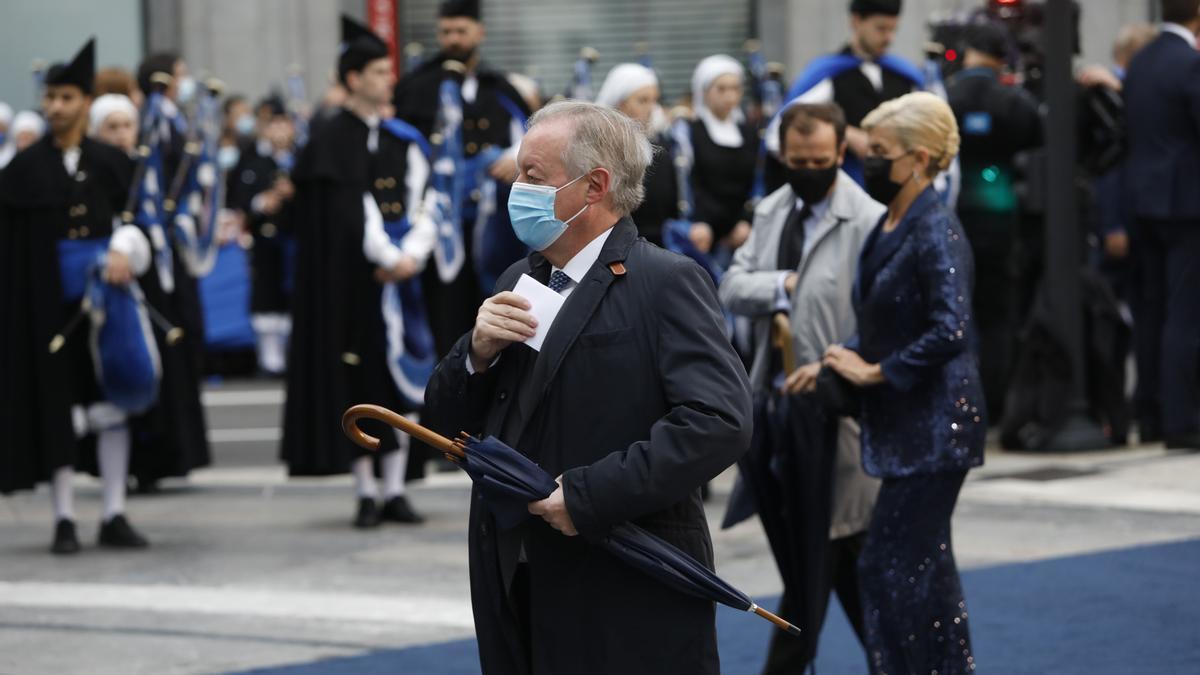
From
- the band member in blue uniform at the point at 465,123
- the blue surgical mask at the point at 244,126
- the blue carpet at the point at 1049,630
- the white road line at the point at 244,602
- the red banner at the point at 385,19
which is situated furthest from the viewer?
the red banner at the point at 385,19

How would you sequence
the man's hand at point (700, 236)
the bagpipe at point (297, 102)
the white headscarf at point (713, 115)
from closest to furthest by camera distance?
the man's hand at point (700, 236) → the white headscarf at point (713, 115) → the bagpipe at point (297, 102)

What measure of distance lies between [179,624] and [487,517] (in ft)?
12.5

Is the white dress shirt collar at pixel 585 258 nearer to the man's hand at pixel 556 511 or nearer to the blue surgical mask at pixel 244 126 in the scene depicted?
the man's hand at pixel 556 511

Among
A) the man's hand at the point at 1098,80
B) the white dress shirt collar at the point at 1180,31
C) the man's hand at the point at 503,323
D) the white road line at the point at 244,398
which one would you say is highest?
the white dress shirt collar at the point at 1180,31

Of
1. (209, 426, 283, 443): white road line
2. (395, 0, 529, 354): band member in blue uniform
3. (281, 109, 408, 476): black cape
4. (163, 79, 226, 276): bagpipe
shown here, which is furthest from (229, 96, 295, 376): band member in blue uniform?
(281, 109, 408, 476): black cape

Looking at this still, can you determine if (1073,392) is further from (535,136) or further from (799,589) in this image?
(535,136)

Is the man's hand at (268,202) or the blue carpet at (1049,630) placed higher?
the man's hand at (268,202)

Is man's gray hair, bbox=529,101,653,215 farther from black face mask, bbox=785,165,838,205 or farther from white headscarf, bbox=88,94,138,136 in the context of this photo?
white headscarf, bbox=88,94,138,136

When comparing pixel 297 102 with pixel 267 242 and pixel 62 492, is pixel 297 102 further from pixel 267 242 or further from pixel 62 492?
pixel 62 492

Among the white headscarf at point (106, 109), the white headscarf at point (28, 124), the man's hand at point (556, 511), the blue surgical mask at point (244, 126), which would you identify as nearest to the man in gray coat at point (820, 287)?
the man's hand at point (556, 511)

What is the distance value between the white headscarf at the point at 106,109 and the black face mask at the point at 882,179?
Answer: 518 cm

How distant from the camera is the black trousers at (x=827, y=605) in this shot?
629 centimetres

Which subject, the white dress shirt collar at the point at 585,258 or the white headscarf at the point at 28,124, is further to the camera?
the white headscarf at the point at 28,124

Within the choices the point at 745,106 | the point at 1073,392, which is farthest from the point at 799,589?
the point at 745,106
